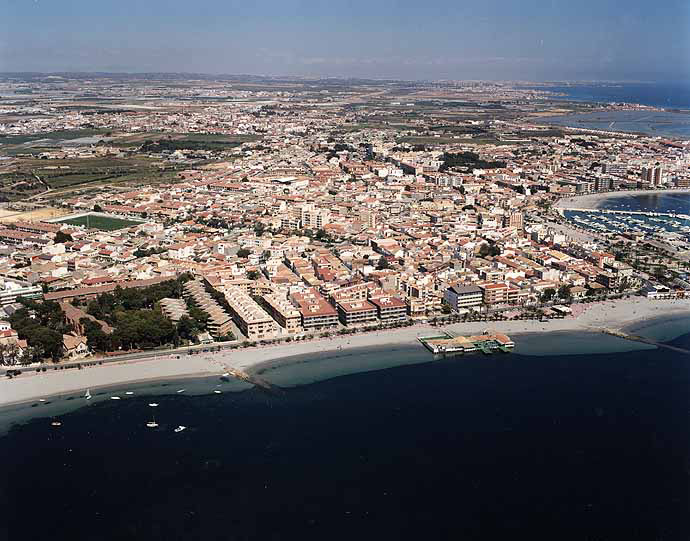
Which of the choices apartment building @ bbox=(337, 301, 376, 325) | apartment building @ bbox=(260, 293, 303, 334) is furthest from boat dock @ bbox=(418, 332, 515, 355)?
apartment building @ bbox=(260, 293, 303, 334)

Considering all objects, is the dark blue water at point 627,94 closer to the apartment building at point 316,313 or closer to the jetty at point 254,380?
the apartment building at point 316,313

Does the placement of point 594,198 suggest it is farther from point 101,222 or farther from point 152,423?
point 152,423

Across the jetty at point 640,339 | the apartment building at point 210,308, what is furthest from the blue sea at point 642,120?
the apartment building at point 210,308

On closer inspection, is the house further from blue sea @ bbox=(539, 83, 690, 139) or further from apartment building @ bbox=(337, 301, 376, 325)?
blue sea @ bbox=(539, 83, 690, 139)

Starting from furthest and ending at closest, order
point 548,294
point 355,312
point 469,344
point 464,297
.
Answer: point 548,294
point 464,297
point 355,312
point 469,344

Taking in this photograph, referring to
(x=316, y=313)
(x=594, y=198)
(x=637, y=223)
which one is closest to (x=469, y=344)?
(x=316, y=313)

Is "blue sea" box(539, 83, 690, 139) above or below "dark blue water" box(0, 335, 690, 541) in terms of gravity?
above
